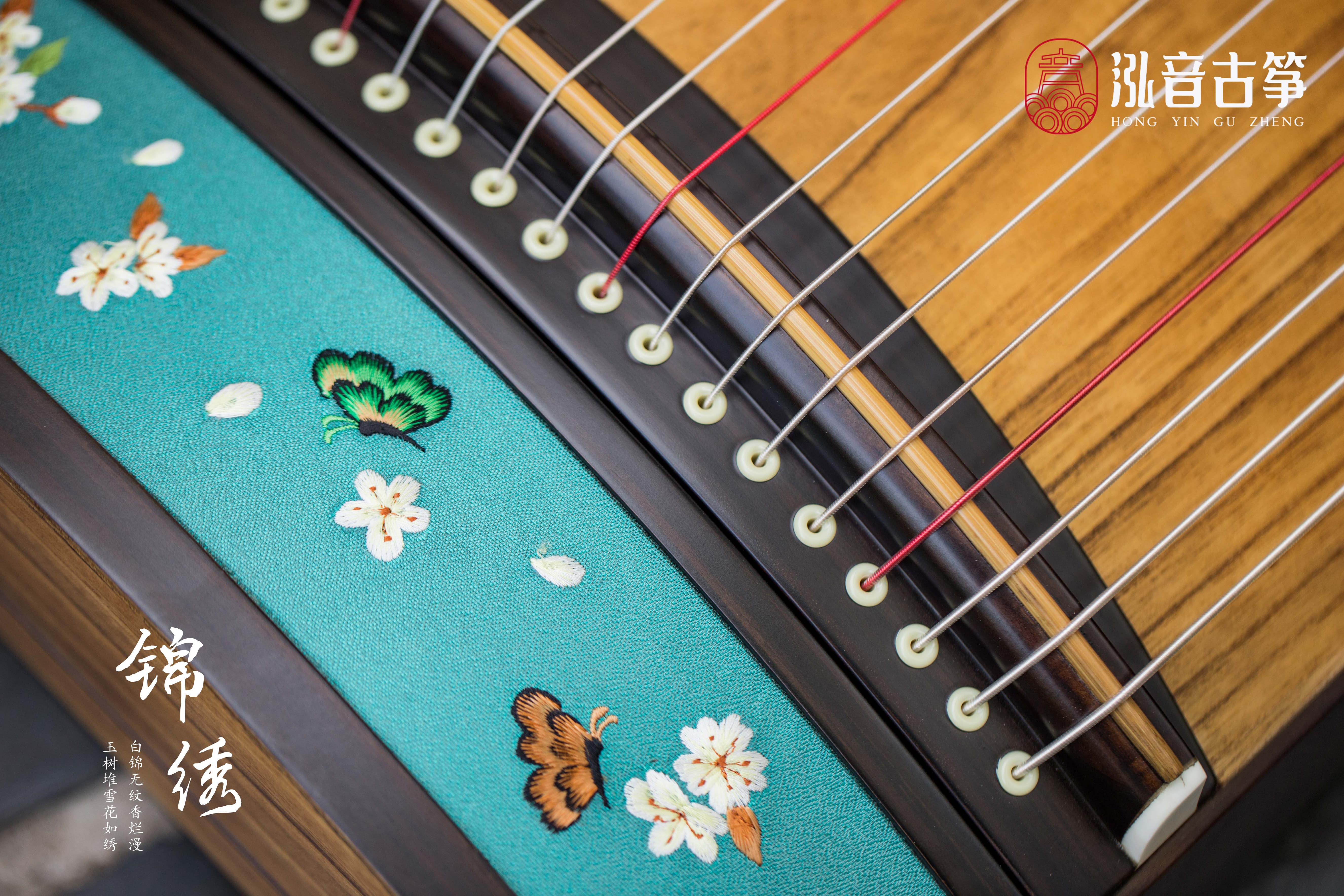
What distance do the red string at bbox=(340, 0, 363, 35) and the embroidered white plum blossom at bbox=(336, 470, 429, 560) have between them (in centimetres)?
45

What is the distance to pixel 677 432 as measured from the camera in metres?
0.74

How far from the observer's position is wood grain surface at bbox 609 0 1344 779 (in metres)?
0.79

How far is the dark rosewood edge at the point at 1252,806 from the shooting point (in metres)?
0.67

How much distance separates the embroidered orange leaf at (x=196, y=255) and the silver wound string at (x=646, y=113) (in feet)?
0.95

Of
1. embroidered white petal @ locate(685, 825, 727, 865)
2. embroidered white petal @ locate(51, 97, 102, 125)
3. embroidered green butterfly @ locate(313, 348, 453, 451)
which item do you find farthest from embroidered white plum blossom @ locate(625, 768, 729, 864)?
embroidered white petal @ locate(51, 97, 102, 125)

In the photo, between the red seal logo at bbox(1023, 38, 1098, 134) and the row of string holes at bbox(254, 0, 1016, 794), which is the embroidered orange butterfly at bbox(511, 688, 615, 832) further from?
the red seal logo at bbox(1023, 38, 1098, 134)

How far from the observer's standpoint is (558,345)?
0.75 metres

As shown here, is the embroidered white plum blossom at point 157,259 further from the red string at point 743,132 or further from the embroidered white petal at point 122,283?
the red string at point 743,132

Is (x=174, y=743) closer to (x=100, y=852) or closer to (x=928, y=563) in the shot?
(x=100, y=852)

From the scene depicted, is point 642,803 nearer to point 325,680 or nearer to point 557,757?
point 557,757

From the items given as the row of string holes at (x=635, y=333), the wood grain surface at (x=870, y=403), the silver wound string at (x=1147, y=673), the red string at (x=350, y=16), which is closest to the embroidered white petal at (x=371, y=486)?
the row of string holes at (x=635, y=333)

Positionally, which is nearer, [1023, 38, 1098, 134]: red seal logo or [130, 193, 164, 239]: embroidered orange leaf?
[130, 193, 164, 239]: embroidered orange leaf

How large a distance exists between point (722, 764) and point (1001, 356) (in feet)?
1.30

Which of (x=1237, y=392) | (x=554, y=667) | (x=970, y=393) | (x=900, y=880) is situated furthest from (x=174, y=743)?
(x=1237, y=392)
